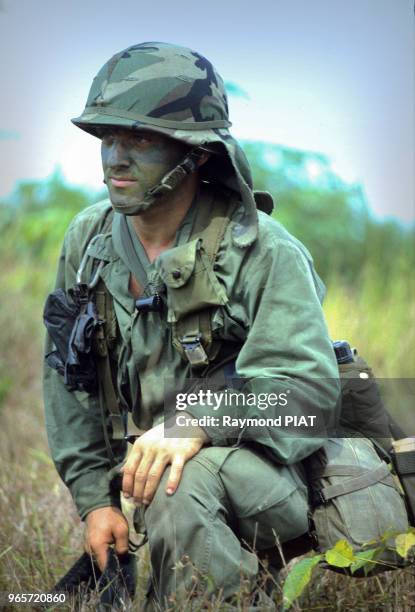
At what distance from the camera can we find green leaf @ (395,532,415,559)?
10.7ft

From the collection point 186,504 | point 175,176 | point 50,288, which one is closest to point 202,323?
point 175,176

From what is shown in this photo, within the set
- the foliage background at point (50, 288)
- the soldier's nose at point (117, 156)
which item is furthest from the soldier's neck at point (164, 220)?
the foliage background at point (50, 288)

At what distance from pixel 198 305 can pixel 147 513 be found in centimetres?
74

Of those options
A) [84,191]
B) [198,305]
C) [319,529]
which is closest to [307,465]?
[319,529]

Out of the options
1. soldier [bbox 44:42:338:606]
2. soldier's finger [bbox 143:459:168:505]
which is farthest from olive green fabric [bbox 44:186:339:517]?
soldier's finger [bbox 143:459:168:505]

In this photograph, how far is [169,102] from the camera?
12.3 ft

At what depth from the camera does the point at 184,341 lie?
3.69m

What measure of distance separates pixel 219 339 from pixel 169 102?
0.88m

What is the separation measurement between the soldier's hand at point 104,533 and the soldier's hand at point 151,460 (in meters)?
0.46

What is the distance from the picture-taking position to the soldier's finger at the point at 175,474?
135 inches

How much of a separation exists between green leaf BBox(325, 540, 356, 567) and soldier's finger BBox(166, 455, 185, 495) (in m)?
0.54

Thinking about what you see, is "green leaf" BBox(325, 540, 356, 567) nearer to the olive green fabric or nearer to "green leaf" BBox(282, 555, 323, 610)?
"green leaf" BBox(282, 555, 323, 610)

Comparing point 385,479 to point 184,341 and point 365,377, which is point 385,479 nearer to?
point 365,377

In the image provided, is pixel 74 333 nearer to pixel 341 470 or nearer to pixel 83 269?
pixel 83 269
